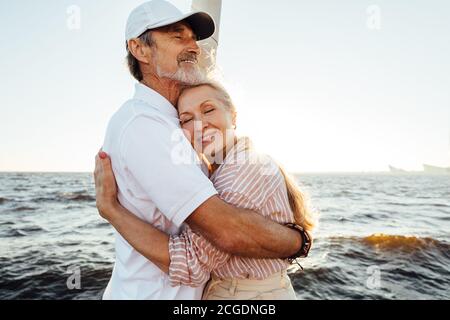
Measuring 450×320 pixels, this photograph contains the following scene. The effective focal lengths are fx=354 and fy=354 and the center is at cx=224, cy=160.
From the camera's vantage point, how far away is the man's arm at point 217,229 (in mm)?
1659

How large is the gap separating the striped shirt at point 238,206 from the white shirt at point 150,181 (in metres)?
0.16

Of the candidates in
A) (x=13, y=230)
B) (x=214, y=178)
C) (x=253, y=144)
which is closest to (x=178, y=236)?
(x=214, y=178)

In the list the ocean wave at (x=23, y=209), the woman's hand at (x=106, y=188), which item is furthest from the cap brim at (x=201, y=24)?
the ocean wave at (x=23, y=209)

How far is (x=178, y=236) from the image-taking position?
1855mm

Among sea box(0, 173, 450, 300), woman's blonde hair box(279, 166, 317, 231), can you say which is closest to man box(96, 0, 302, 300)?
woman's blonde hair box(279, 166, 317, 231)

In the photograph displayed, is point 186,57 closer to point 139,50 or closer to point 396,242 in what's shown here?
point 139,50

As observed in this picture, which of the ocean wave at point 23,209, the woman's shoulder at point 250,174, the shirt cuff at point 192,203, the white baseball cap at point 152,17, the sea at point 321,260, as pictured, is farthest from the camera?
the ocean wave at point 23,209

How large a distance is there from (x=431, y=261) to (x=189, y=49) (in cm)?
1031

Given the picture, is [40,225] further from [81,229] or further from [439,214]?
[439,214]

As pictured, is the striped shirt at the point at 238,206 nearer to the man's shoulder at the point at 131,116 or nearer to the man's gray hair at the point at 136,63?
the man's shoulder at the point at 131,116

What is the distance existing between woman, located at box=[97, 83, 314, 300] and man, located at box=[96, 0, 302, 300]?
0.32ft

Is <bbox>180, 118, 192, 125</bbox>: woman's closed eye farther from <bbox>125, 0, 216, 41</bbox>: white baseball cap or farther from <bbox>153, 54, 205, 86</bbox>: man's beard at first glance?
<bbox>125, 0, 216, 41</bbox>: white baseball cap

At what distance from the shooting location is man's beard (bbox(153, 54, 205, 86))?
7.65 feet

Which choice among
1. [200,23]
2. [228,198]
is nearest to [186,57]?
[200,23]
